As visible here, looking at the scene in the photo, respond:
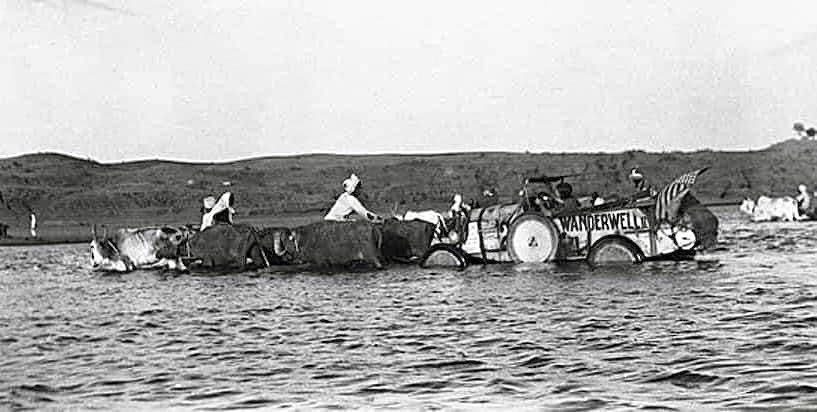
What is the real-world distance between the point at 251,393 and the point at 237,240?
16716 mm

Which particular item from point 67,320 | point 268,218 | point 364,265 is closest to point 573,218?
point 364,265

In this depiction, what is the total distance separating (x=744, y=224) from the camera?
139 feet

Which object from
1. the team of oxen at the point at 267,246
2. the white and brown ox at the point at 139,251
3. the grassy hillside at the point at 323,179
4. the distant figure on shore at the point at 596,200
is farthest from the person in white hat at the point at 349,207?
the grassy hillside at the point at 323,179

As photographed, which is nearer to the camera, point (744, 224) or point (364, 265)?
point (364, 265)

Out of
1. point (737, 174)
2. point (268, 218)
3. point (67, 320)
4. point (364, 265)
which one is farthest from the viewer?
point (737, 174)

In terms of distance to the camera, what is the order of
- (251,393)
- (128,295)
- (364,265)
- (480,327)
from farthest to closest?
(364,265) → (128,295) → (480,327) → (251,393)

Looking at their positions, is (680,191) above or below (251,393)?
above

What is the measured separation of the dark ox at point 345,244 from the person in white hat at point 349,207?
415mm

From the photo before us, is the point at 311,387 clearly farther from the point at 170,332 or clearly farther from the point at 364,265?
the point at 364,265

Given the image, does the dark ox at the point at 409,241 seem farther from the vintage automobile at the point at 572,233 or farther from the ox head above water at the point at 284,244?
the ox head above water at the point at 284,244

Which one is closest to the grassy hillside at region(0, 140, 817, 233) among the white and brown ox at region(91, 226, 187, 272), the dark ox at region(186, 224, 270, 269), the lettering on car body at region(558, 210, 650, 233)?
the white and brown ox at region(91, 226, 187, 272)

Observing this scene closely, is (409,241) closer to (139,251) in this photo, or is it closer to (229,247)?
(229,247)

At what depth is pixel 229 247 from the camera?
1034 inches

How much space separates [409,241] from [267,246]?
3.25m
